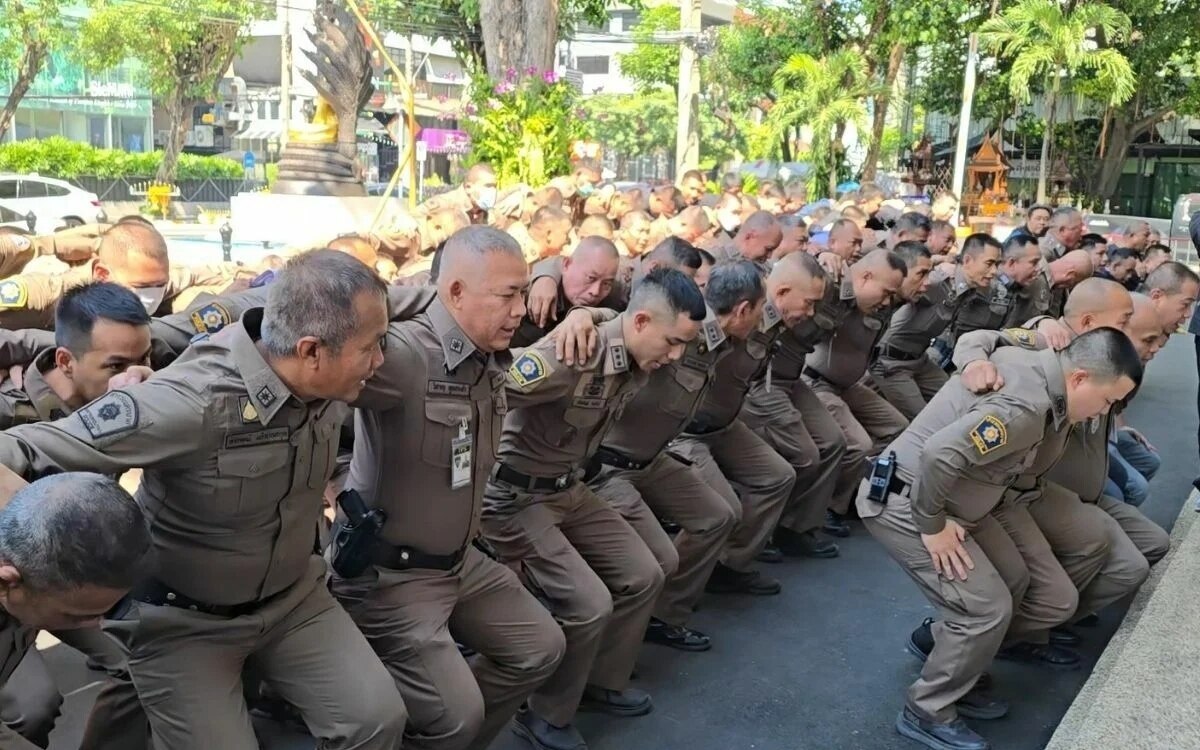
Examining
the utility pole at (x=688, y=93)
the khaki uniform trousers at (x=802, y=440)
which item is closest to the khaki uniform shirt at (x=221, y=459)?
the khaki uniform trousers at (x=802, y=440)

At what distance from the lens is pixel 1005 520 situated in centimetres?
386

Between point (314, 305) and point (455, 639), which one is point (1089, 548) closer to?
point (455, 639)

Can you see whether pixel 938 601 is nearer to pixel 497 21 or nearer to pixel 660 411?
pixel 660 411

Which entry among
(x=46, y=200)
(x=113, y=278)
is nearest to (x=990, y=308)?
(x=113, y=278)

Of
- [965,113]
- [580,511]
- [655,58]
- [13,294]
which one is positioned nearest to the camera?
[580,511]

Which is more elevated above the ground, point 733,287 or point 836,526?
point 733,287

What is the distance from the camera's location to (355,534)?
2785 millimetres

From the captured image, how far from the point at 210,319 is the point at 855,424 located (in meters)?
3.46

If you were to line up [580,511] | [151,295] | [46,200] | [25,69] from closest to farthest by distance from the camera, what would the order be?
1. [580,511]
2. [151,295]
3. [46,200]
4. [25,69]

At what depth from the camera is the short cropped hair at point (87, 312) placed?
2.84m

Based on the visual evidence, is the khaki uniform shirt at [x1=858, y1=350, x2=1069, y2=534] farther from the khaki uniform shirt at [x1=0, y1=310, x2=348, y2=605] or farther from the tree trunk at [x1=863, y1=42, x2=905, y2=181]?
the tree trunk at [x1=863, y1=42, x2=905, y2=181]

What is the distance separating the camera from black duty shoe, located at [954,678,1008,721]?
3.73m

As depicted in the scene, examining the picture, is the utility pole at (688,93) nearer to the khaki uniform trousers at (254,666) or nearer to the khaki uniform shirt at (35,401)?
the khaki uniform shirt at (35,401)

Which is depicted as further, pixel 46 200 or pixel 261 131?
pixel 261 131
